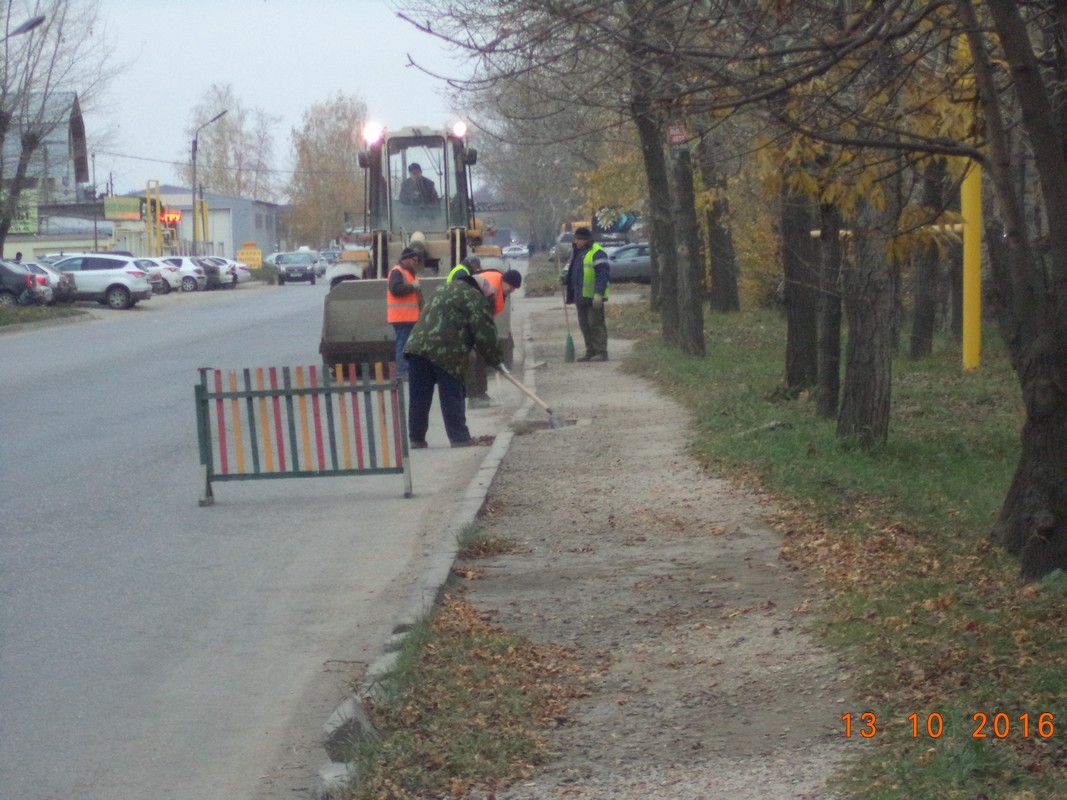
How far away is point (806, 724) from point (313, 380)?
5.98 m

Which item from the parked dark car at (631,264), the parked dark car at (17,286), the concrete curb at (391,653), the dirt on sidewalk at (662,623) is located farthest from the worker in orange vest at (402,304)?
the parked dark car at (631,264)

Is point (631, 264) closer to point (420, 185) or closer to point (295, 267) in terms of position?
point (295, 267)

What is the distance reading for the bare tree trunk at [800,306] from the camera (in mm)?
14133

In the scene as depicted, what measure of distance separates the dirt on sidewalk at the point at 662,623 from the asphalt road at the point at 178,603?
70 cm

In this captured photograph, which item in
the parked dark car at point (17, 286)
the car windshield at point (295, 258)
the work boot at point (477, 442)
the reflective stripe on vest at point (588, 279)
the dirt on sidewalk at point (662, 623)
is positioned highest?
the car windshield at point (295, 258)

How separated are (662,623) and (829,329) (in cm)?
653

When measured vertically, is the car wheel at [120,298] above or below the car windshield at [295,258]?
below

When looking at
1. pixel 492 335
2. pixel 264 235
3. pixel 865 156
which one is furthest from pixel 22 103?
pixel 264 235

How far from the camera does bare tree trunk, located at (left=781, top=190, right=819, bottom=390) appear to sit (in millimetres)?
14133

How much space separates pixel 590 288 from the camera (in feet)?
66.1

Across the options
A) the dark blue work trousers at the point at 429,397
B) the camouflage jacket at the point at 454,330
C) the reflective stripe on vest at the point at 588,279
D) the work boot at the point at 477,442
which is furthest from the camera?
the reflective stripe on vest at the point at 588,279

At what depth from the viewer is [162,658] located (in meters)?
6.34

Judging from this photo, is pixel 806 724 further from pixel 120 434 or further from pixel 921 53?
pixel 120 434

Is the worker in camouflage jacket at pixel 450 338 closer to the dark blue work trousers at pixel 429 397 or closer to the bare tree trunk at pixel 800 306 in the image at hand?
the dark blue work trousers at pixel 429 397
